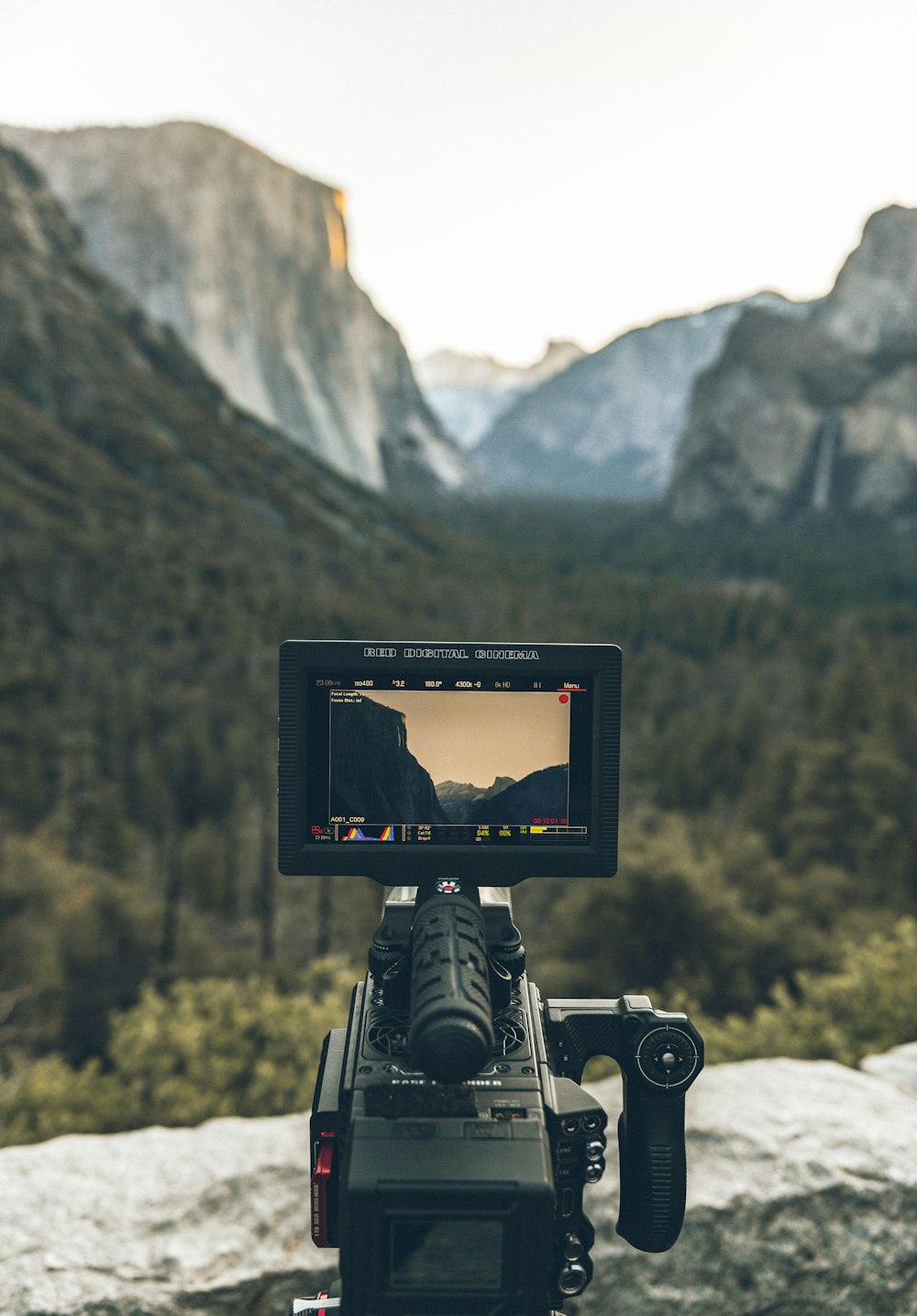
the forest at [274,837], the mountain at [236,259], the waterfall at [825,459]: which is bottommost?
the forest at [274,837]

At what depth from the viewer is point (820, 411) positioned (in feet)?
445

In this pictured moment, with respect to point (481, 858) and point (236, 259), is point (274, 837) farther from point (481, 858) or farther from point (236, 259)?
point (236, 259)

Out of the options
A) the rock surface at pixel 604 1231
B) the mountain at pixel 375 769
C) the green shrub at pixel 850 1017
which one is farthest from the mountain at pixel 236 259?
the mountain at pixel 375 769

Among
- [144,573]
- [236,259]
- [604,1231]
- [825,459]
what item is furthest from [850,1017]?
[825,459]

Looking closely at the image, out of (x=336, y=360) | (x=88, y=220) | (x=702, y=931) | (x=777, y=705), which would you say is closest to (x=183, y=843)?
(x=702, y=931)

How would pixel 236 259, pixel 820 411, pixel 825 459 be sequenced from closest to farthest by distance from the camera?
pixel 236 259, pixel 820 411, pixel 825 459

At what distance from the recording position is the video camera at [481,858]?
2742 mm

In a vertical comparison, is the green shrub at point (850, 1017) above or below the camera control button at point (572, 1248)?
below

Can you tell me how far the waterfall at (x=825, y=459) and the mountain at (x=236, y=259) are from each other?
217 feet

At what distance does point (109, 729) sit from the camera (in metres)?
48.5

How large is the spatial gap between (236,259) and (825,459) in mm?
86753

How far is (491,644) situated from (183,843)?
38553 mm

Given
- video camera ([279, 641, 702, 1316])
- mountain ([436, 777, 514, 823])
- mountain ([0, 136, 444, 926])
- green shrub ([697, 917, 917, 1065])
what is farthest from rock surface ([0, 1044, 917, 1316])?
mountain ([0, 136, 444, 926])

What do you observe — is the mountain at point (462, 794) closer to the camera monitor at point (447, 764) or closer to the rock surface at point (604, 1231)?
the camera monitor at point (447, 764)
